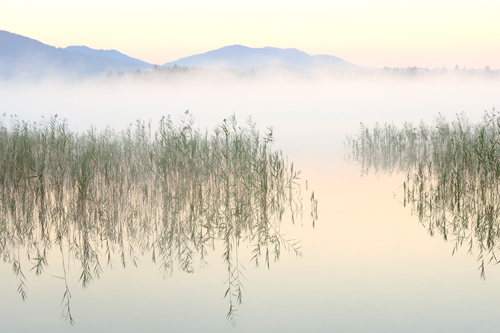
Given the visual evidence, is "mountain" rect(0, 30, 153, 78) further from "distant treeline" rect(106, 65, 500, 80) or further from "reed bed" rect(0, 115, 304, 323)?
"reed bed" rect(0, 115, 304, 323)

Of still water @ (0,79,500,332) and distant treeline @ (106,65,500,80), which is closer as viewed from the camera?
still water @ (0,79,500,332)

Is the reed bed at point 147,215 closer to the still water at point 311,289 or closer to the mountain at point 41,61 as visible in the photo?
the still water at point 311,289

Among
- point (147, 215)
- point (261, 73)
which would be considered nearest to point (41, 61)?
point (261, 73)

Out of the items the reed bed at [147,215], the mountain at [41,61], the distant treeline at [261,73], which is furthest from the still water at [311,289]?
the mountain at [41,61]

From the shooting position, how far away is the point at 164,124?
8.08 m

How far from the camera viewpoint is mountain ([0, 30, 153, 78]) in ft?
433

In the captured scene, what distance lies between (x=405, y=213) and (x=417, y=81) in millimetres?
70736

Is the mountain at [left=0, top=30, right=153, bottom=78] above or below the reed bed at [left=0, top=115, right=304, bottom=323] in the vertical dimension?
above

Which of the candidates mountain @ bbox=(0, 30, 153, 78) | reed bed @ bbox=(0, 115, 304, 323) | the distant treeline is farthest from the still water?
mountain @ bbox=(0, 30, 153, 78)

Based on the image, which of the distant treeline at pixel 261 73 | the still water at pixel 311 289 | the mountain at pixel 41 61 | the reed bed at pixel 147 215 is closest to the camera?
the still water at pixel 311 289

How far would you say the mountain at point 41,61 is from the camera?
5202 inches

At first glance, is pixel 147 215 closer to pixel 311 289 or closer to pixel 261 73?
pixel 311 289

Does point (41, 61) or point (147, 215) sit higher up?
point (41, 61)

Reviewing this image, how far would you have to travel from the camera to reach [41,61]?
455ft
